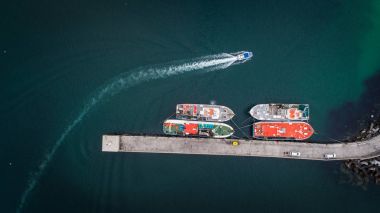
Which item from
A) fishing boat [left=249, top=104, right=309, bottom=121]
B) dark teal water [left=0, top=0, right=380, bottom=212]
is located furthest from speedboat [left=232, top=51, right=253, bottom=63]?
fishing boat [left=249, top=104, right=309, bottom=121]

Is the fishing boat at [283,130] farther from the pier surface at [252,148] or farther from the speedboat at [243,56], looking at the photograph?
the speedboat at [243,56]

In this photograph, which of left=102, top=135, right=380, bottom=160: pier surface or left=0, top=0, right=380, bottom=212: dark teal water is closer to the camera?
left=0, top=0, right=380, bottom=212: dark teal water

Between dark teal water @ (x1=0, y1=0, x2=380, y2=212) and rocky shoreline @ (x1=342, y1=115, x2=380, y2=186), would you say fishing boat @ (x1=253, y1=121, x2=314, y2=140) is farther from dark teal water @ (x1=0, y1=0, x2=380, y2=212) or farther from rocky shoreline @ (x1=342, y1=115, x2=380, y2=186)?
rocky shoreline @ (x1=342, y1=115, x2=380, y2=186)

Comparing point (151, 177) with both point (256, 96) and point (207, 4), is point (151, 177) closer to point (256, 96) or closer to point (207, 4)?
point (256, 96)

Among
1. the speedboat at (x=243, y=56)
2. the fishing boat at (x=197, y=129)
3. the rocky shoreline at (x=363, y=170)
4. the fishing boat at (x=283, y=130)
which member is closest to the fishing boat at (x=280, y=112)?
the fishing boat at (x=283, y=130)

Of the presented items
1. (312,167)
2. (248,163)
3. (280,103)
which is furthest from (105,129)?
(312,167)

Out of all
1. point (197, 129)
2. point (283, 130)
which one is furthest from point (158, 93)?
point (283, 130)
